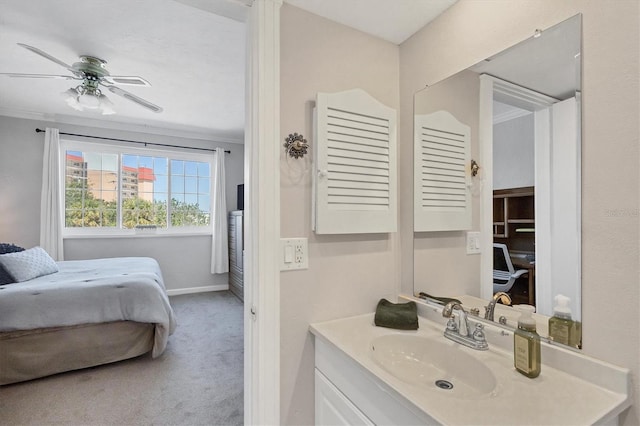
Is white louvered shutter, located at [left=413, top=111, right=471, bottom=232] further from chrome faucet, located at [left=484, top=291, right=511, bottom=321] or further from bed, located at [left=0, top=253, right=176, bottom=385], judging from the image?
bed, located at [left=0, top=253, right=176, bottom=385]

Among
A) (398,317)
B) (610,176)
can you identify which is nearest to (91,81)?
(398,317)

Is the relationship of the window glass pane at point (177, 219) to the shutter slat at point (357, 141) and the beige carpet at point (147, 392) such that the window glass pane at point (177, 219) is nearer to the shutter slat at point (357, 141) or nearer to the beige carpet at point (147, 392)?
the beige carpet at point (147, 392)

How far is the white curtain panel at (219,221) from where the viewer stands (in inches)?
195

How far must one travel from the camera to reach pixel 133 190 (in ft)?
15.1

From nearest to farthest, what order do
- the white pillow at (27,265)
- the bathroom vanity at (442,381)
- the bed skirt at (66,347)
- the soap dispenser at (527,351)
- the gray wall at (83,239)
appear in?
the bathroom vanity at (442,381), the soap dispenser at (527,351), the bed skirt at (66,347), the white pillow at (27,265), the gray wall at (83,239)

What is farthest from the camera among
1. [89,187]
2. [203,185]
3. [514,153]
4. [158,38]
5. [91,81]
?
[203,185]

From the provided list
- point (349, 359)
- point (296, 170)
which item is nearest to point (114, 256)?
point (296, 170)

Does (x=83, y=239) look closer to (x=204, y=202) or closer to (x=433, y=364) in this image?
(x=204, y=202)

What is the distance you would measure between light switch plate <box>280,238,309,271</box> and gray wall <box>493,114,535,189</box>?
0.80 meters

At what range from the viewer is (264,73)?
1.25 meters

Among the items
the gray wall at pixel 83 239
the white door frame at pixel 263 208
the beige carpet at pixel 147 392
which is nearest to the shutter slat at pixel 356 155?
the white door frame at pixel 263 208

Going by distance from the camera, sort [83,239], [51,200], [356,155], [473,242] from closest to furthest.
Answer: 1. [473,242]
2. [356,155]
3. [51,200]
4. [83,239]

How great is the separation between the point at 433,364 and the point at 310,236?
0.70 m

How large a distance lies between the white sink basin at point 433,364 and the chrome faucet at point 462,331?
3 centimetres
